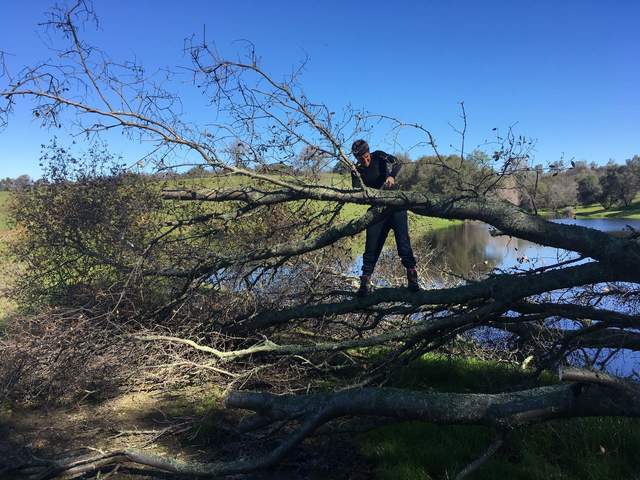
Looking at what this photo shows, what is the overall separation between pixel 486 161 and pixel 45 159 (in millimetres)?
7520

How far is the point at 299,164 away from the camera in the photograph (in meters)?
5.40

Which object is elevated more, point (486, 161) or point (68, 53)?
point (68, 53)

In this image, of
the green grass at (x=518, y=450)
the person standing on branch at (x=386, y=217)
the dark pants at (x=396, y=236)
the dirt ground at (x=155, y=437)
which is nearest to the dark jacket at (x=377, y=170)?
the person standing on branch at (x=386, y=217)

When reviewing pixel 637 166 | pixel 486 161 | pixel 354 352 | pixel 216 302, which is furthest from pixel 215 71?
pixel 637 166

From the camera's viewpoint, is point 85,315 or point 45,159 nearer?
point 85,315

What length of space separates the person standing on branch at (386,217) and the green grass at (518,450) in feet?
5.26

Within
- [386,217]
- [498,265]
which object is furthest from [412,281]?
[498,265]

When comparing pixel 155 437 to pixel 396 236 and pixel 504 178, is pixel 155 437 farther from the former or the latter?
pixel 504 178

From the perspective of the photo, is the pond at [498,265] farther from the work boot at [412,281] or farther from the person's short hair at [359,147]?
the person's short hair at [359,147]

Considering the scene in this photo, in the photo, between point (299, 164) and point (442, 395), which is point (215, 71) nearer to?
point (299, 164)

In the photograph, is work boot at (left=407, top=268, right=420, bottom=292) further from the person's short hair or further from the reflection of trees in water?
the reflection of trees in water

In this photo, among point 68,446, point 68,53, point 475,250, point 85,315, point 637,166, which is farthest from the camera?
point 637,166

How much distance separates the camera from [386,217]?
511cm

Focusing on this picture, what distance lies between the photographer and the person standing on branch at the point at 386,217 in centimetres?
515
